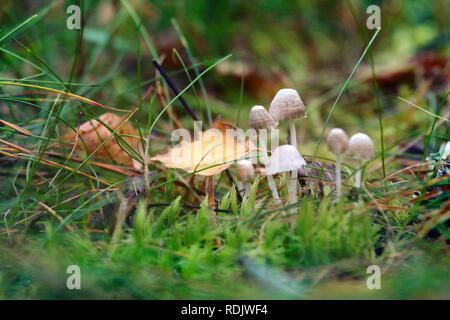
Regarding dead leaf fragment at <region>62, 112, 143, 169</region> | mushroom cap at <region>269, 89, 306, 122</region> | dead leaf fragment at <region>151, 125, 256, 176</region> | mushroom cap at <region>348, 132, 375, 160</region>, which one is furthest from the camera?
dead leaf fragment at <region>62, 112, 143, 169</region>

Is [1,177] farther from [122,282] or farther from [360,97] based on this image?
[360,97]

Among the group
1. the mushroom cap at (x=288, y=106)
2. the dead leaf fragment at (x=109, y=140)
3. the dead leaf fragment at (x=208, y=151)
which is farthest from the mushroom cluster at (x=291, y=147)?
the dead leaf fragment at (x=109, y=140)

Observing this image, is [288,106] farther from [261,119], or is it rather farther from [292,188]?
[292,188]

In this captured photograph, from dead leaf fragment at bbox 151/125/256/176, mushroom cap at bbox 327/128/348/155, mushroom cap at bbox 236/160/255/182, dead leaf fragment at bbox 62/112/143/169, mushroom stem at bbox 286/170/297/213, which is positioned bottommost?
mushroom stem at bbox 286/170/297/213

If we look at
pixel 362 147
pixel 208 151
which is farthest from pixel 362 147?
pixel 208 151

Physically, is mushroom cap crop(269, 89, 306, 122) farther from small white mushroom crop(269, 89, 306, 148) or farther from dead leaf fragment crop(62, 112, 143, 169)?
dead leaf fragment crop(62, 112, 143, 169)

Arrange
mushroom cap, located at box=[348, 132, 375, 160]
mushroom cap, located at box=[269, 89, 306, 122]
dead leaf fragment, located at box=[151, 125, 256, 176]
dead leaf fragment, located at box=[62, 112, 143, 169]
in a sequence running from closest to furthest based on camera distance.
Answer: mushroom cap, located at box=[348, 132, 375, 160] → mushroom cap, located at box=[269, 89, 306, 122] → dead leaf fragment, located at box=[151, 125, 256, 176] → dead leaf fragment, located at box=[62, 112, 143, 169]

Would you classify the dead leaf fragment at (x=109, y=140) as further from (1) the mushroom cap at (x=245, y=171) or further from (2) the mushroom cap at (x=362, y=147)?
(2) the mushroom cap at (x=362, y=147)

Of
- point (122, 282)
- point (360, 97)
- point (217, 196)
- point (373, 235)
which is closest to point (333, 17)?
point (360, 97)

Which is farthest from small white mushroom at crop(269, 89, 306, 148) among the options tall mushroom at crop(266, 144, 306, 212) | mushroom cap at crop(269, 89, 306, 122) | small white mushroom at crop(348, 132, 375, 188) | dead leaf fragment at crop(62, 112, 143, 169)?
dead leaf fragment at crop(62, 112, 143, 169)
